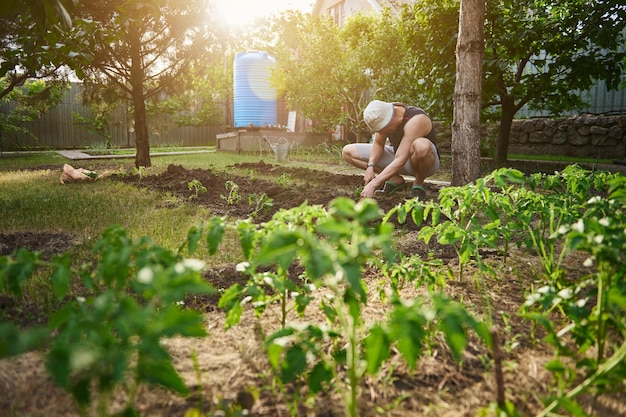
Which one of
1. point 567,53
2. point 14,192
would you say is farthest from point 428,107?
point 14,192

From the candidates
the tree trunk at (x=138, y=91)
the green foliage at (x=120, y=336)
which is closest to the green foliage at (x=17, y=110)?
the tree trunk at (x=138, y=91)

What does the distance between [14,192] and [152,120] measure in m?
14.0

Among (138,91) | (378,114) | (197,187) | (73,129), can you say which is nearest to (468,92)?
(378,114)

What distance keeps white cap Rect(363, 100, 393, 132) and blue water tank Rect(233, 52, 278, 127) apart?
1069cm

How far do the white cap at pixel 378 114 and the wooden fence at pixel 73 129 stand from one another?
13.2 metres

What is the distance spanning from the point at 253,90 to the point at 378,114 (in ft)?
37.2

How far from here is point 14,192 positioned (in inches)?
195

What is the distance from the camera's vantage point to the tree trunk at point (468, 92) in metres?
4.20

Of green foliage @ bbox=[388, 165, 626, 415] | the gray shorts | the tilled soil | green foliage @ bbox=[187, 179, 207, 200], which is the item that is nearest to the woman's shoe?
the gray shorts

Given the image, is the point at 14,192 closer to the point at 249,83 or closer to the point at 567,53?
the point at 567,53

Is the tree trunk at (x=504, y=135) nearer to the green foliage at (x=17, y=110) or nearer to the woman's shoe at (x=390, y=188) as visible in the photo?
the woman's shoe at (x=390, y=188)

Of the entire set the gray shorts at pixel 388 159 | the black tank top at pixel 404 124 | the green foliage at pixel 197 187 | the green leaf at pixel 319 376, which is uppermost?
the black tank top at pixel 404 124

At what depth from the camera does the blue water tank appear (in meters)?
14.4

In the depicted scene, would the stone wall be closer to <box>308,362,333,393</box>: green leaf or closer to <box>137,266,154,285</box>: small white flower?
<box>308,362,333,393</box>: green leaf
